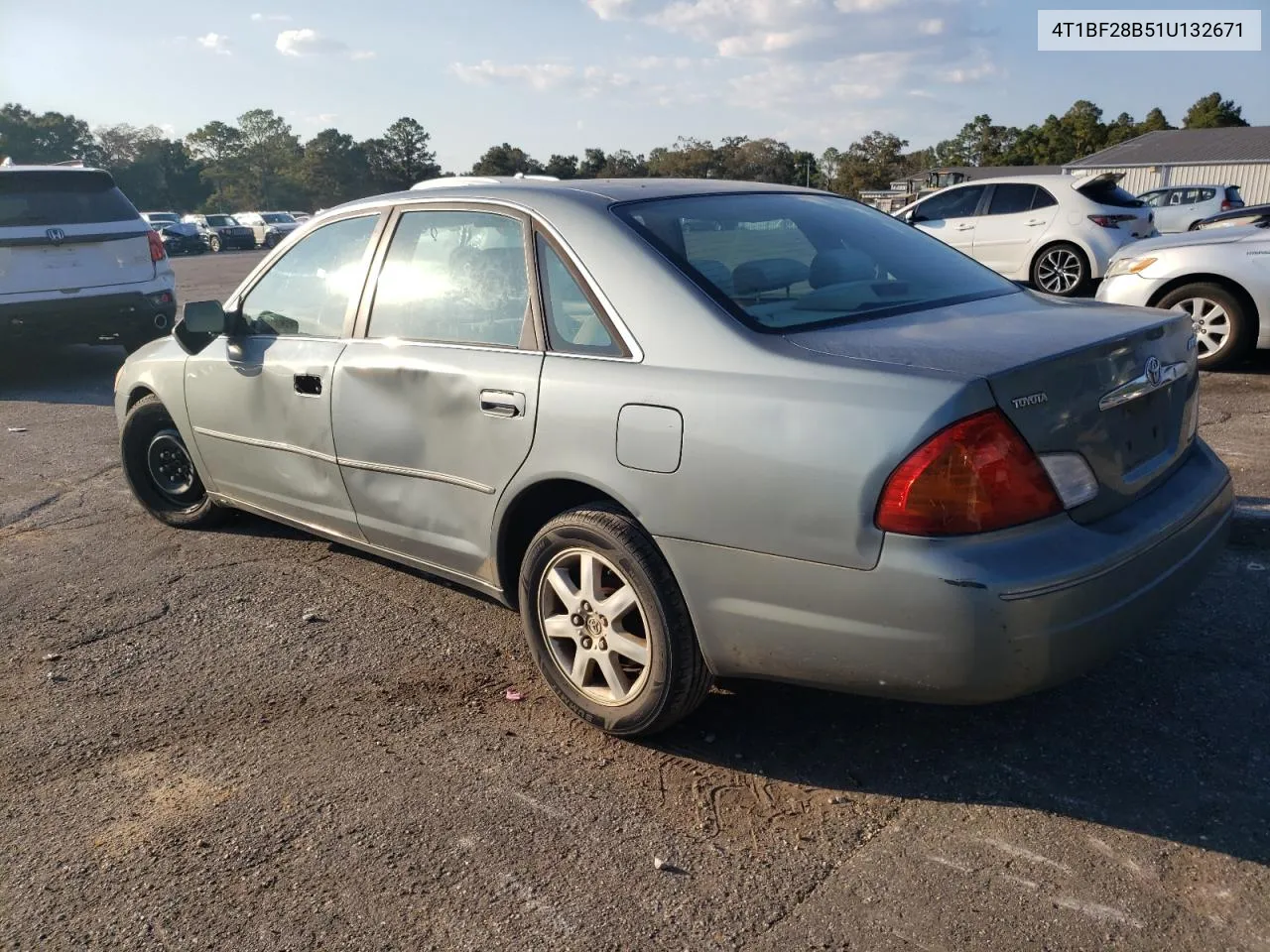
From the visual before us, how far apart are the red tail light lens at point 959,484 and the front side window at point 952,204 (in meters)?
11.0

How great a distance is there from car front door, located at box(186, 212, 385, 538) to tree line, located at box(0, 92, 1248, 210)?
4998cm

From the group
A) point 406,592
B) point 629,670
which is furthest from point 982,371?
point 406,592

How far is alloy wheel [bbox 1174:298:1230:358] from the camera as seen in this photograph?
24.8 ft

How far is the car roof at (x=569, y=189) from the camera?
3363 mm

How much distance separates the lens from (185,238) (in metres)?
45.9

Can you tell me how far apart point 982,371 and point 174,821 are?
239 centimetres

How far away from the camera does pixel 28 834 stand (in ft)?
9.01

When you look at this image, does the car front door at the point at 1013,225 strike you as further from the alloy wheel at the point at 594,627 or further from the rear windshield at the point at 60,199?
the alloy wheel at the point at 594,627

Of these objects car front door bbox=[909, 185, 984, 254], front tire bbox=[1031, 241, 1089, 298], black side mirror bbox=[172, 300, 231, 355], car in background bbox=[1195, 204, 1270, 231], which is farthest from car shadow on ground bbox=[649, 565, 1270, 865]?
car front door bbox=[909, 185, 984, 254]

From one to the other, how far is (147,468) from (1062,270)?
996 cm

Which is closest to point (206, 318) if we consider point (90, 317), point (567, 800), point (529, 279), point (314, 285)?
point (314, 285)

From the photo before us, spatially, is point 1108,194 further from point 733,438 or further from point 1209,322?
point 733,438

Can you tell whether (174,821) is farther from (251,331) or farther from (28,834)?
(251,331)

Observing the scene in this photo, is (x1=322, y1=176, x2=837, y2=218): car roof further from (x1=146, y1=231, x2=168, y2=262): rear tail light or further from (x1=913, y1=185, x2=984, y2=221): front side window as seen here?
(x1=913, y1=185, x2=984, y2=221): front side window
